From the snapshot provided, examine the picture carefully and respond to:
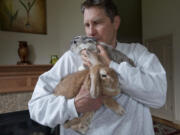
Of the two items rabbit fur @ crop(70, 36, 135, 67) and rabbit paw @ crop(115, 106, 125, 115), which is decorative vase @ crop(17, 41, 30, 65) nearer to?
rabbit fur @ crop(70, 36, 135, 67)

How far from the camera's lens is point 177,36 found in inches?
117

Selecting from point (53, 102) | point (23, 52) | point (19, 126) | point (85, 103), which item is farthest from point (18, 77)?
point (85, 103)

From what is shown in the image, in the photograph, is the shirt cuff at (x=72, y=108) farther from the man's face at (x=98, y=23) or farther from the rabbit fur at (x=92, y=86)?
the man's face at (x=98, y=23)

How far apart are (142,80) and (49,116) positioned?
386 millimetres

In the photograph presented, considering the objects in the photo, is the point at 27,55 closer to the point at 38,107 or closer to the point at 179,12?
the point at 38,107

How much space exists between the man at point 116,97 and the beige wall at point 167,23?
9.02ft

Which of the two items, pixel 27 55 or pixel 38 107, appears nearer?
pixel 38 107

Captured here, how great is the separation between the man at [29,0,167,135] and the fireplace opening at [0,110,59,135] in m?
1.18

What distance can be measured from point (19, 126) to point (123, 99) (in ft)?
Answer: 5.32

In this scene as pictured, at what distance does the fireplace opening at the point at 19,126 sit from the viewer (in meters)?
1.70

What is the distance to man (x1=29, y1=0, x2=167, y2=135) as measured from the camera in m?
0.56

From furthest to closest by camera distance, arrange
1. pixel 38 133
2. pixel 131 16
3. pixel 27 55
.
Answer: pixel 131 16, pixel 27 55, pixel 38 133

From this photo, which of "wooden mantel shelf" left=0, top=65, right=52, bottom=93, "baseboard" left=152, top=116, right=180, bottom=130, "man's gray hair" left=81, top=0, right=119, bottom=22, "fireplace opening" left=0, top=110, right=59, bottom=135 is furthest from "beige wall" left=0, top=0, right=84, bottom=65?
"baseboard" left=152, top=116, right=180, bottom=130

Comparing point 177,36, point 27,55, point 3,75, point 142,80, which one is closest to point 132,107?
point 142,80
